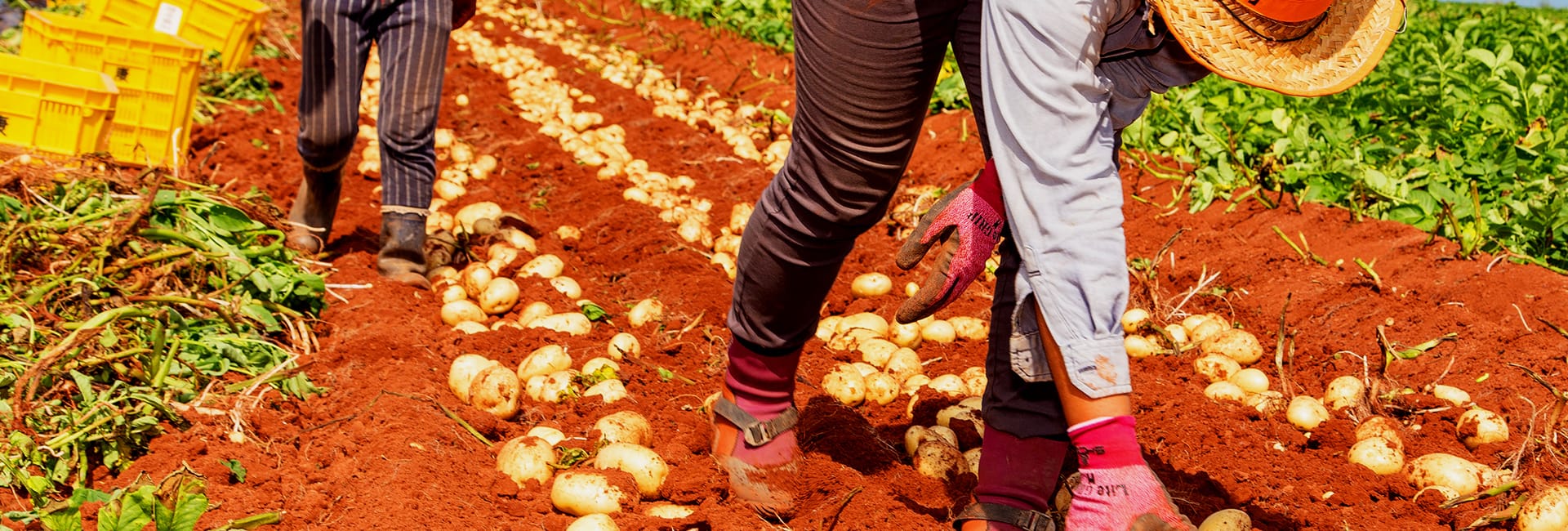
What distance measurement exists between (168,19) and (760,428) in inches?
164

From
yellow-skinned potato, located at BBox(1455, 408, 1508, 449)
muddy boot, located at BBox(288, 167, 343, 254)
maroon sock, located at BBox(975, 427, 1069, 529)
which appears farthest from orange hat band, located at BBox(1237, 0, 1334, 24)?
muddy boot, located at BBox(288, 167, 343, 254)

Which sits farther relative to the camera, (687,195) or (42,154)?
(687,195)

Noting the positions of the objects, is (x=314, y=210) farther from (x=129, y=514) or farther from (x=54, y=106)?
(x=129, y=514)

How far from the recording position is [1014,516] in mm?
1842

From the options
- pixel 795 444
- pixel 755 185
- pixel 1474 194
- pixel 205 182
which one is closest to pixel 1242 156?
pixel 1474 194

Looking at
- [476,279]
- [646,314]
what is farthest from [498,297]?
[646,314]

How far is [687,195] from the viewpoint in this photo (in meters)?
4.80

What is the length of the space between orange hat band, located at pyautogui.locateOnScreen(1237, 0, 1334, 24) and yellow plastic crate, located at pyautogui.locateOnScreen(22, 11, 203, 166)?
3.67m

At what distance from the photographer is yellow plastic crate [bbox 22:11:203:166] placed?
13.3 ft

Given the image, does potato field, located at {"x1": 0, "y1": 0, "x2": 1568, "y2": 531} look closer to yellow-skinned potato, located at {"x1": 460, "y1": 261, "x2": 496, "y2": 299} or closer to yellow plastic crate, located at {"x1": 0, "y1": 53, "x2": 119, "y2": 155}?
yellow-skinned potato, located at {"x1": 460, "y1": 261, "x2": 496, "y2": 299}

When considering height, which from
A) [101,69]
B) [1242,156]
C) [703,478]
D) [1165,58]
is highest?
[1165,58]

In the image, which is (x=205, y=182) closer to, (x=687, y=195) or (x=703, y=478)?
(x=687, y=195)

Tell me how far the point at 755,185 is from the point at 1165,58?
10.9 feet

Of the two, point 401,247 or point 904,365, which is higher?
point 904,365
